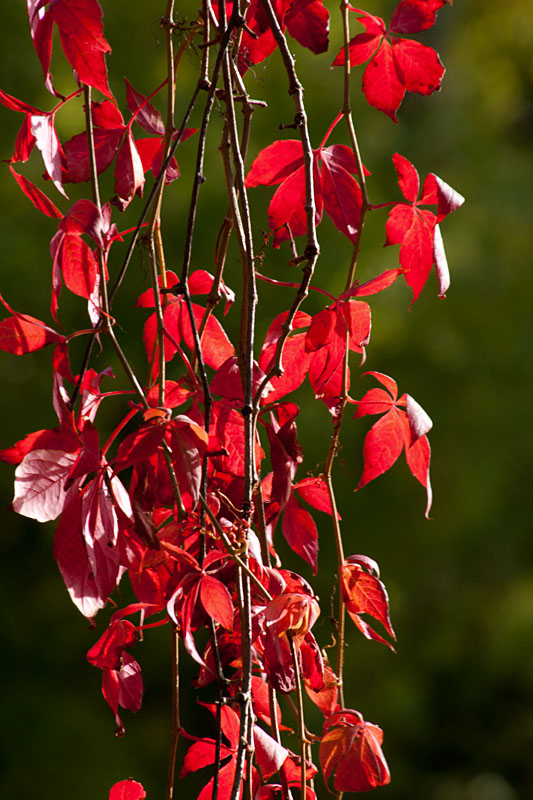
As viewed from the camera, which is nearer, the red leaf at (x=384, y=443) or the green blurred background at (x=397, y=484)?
the red leaf at (x=384, y=443)

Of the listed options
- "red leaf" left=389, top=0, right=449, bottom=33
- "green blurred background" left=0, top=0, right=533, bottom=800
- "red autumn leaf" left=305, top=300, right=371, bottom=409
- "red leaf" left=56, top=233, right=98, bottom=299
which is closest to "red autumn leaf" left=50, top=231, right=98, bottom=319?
"red leaf" left=56, top=233, right=98, bottom=299

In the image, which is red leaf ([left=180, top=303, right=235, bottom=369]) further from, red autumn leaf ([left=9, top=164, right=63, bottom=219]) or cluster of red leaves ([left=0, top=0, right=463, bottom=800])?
red autumn leaf ([left=9, top=164, right=63, bottom=219])

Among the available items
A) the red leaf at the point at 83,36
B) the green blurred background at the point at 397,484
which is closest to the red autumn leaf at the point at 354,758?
the red leaf at the point at 83,36

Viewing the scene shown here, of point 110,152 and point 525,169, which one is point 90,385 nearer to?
point 110,152

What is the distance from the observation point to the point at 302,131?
403 millimetres

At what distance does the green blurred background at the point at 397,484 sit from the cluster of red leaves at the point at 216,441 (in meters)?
1.38

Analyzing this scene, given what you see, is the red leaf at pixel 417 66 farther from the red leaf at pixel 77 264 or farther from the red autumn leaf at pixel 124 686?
the red autumn leaf at pixel 124 686

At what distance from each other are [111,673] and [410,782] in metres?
2.39

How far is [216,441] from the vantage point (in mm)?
394

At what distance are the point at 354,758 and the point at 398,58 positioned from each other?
0.38m

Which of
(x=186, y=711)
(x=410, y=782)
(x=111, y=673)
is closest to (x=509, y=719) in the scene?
(x=410, y=782)

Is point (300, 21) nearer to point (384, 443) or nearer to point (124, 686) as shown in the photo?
point (384, 443)

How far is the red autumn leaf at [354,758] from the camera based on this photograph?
1.31 ft

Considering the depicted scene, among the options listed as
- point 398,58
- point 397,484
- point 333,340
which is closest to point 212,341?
point 333,340
